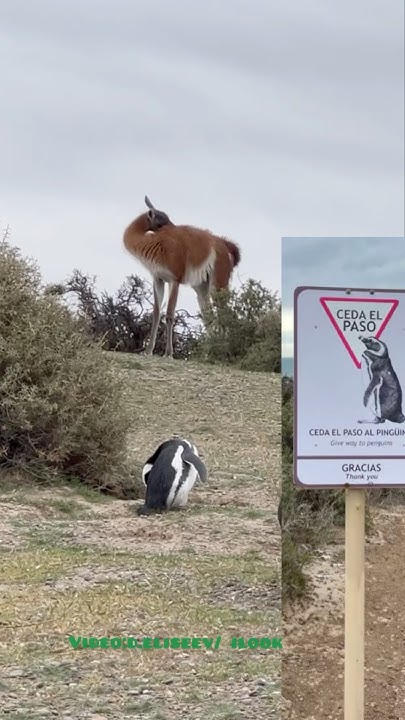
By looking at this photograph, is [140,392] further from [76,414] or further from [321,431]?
[321,431]

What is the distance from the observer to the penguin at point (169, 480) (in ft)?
21.3

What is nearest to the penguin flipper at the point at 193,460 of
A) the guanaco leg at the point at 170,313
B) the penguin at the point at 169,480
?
the penguin at the point at 169,480

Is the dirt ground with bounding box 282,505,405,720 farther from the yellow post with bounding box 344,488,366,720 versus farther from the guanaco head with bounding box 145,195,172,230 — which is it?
the guanaco head with bounding box 145,195,172,230

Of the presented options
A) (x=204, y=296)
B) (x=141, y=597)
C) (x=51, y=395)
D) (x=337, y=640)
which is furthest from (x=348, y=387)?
(x=204, y=296)

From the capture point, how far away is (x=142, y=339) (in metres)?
12.6

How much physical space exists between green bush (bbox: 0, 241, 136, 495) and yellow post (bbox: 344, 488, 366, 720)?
473 cm

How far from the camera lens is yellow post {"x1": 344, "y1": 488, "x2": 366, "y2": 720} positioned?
9.16ft

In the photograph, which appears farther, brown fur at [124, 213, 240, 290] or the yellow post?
brown fur at [124, 213, 240, 290]

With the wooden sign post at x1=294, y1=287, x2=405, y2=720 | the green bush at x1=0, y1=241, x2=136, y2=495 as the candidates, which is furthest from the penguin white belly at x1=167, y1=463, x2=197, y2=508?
the wooden sign post at x1=294, y1=287, x2=405, y2=720

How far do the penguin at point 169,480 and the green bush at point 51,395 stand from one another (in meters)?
1.07

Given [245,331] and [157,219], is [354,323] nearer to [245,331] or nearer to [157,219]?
[157,219]

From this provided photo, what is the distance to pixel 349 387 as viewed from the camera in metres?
2.69

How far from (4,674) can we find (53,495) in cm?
349

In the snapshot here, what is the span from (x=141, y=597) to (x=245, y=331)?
7825mm
